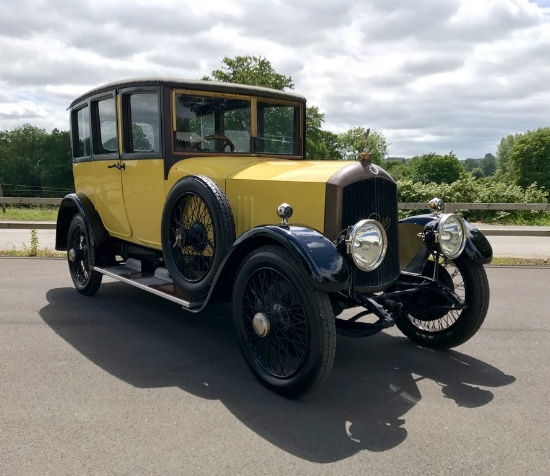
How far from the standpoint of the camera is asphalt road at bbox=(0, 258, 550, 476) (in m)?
2.40

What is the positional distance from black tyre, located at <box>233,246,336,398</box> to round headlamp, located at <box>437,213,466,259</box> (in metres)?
1.26

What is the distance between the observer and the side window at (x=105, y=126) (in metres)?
4.96

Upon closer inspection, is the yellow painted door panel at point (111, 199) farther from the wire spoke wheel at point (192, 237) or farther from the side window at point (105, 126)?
the wire spoke wheel at point (192, 237)

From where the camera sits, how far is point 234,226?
3.68 metres

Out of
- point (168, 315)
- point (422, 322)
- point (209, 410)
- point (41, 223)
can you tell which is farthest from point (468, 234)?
point (41, 223)

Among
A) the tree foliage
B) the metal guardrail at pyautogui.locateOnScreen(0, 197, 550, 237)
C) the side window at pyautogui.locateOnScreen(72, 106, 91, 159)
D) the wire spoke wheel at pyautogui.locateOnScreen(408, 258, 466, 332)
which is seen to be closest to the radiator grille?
the wire spoke wheel at pyautogui.locateOnScreen(408, 258, 466, 332)

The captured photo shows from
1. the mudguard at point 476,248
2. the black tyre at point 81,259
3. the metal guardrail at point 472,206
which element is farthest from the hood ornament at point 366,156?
the metal guardrail at point 472,206

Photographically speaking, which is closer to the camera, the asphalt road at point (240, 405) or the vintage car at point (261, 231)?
the asphalt road at point (240, 405)

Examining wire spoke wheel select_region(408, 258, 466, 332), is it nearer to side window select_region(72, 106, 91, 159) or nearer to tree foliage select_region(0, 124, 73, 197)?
side window select_region(72, 106, 91, 159)

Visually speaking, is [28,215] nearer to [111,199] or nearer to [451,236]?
[111,199]

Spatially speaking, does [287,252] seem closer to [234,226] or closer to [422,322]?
[234,226]

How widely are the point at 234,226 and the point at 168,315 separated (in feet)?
5.51

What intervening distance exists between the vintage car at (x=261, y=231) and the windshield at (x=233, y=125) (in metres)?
0.01

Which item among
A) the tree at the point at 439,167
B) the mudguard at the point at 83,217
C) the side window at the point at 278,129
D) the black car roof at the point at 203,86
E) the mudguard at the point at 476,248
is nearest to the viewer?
the mudguard at the point at 476,248
